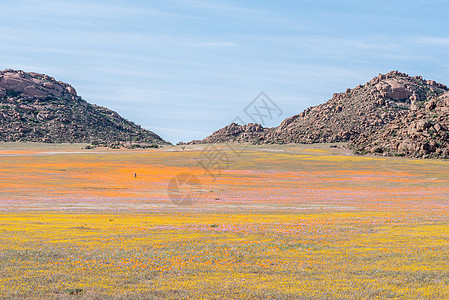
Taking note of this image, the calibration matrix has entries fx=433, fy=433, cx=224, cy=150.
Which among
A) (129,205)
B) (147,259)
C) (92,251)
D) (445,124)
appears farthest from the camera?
(445,124)

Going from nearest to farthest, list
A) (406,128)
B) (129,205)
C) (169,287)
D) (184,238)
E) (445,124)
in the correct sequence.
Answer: (169,287), (184,238), (129,205), (445,124), (406,128)

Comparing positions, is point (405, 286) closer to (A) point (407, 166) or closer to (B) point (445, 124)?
(A) point (407, 166)

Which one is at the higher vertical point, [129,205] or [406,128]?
[406,128]

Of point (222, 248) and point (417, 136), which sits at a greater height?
point (417, 136)

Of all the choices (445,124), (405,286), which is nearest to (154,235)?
(405,286)

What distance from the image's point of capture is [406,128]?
511 ft

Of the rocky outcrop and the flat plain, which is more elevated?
the rocky outcrop

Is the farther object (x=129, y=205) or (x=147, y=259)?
(x=129, y=205)

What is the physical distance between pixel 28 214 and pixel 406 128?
477 feet

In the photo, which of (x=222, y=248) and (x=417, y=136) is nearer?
(x=222, y=248)

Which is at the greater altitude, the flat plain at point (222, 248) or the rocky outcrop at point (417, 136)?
the rocky outcrop at point (417, 136)

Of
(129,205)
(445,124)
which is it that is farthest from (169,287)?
(445,124)

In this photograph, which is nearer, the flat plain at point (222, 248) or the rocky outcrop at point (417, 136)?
the flat plain at point (222, 248)

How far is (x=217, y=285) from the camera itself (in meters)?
15.8
